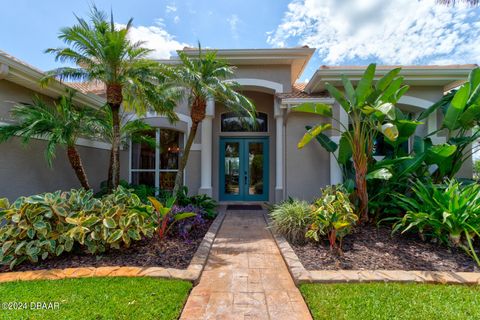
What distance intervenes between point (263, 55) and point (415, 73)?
531cm

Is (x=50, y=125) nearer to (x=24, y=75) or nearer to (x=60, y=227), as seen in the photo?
(x=24, y=75)

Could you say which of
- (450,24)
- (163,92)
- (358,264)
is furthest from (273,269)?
(450,24)

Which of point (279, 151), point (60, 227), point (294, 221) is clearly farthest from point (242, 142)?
point (60, 227)

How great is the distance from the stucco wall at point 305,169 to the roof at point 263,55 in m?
2.66

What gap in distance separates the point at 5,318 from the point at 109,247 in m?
1.96

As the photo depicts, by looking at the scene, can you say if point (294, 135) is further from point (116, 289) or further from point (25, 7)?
point (25, 7)

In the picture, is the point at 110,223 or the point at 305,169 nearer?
the point at 110,223

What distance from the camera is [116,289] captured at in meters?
3.54

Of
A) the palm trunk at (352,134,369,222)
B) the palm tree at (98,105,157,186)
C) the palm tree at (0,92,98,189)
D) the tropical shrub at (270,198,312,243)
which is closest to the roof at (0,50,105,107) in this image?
the palm tree at (0,92,98,189)

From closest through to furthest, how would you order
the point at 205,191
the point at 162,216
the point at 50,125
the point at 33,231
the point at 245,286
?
1. the point at 245,286
2. the point at 33,231
3. the point at 162,216
4. the point at 50,125
5. the point at 205,191

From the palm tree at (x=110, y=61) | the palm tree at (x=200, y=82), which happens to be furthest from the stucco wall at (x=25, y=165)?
the palm tree at (x=200, y=82)

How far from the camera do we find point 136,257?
4.71m

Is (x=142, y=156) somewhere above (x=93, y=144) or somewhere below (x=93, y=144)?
below

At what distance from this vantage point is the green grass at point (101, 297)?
3002 millimetres
